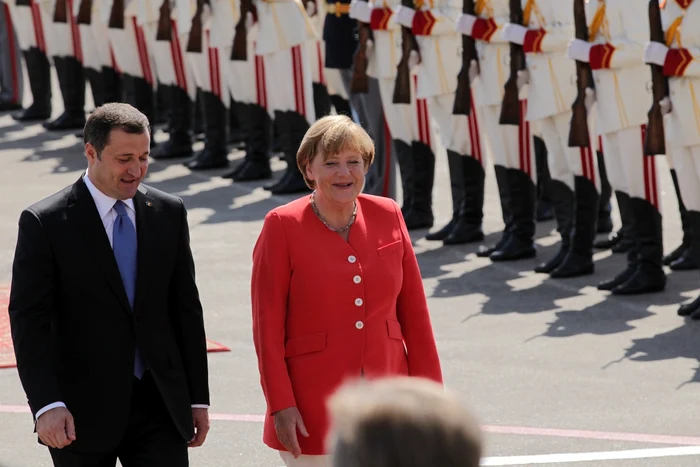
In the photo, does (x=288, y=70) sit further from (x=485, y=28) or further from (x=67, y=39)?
(x=67, y=39)

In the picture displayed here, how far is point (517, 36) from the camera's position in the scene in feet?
29.3

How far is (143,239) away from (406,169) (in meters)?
6.57

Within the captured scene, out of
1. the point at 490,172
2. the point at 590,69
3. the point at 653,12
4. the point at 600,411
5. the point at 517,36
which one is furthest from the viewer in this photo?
the point at 490,172

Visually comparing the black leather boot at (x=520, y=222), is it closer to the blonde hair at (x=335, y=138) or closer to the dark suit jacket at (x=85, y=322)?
the blonde hair at (x=335, y=138)

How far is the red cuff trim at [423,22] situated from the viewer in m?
9.74

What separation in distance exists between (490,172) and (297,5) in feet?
8.43

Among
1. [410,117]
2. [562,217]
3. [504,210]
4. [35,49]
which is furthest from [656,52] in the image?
[35,49]

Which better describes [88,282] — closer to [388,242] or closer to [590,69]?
[388,242]

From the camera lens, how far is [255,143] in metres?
12.3

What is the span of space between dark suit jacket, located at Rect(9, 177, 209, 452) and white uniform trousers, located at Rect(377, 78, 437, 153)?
656 centimetres

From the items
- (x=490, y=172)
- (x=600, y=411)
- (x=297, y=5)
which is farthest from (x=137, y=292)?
(x=490, y=172)

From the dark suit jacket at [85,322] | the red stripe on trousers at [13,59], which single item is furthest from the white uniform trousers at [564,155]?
the red stripe on trousers at [13,59]

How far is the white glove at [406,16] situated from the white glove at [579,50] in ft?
5.57

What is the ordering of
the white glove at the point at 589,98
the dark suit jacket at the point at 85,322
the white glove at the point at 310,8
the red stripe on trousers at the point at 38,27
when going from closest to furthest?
the dark suit jacket at the point at 85,322 → the white glove at the point at 589,98 → the white glove at the point at 310,8 → the red stripe on trousers at the point at 38,27
